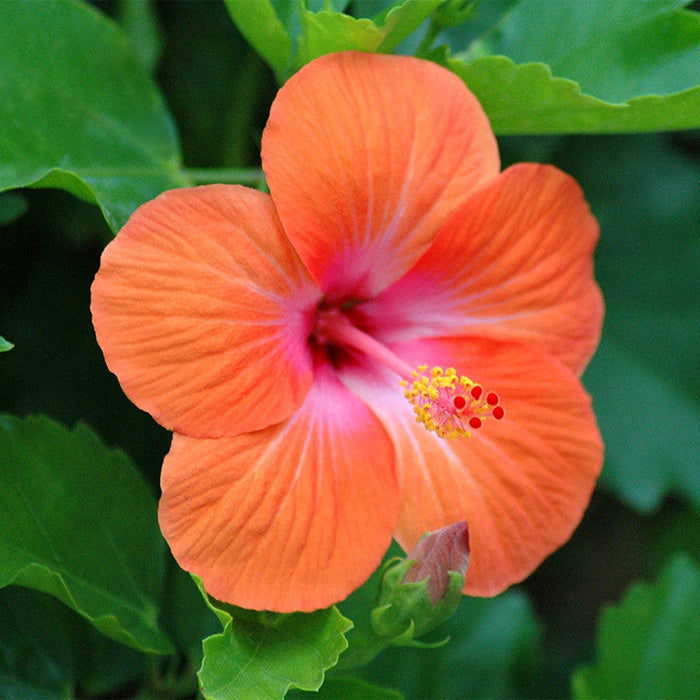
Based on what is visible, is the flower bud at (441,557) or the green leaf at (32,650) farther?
the green leaf at (32,650)

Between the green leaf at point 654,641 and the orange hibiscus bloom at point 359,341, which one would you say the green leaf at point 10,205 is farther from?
the green leaf at point 654,641

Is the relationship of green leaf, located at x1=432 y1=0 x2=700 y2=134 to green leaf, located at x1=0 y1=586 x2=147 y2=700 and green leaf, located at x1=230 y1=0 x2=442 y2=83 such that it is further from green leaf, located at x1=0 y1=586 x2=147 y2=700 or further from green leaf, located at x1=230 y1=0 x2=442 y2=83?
green leaf, located at x1=0 y1=586 x2=147 y2=700

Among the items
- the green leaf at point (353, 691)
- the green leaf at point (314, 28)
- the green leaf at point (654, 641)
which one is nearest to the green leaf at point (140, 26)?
the green leaf at point (314, 28)

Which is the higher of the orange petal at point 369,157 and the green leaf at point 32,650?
the orange petal at point 369,157

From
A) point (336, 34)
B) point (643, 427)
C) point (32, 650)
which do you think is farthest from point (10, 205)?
point (643, 427)

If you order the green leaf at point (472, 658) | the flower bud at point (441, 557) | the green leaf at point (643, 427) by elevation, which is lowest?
the green leaf at point (472, 658)

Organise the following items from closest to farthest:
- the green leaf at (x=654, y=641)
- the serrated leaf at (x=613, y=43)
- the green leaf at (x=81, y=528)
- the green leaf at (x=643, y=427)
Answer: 1. the green leaf at (x=81, y=528)
2. the serrated leaf at (x=613, y=43)
3. the green leaf at (x=654, y=641)
4. the green leaf at (x=643, y=427)

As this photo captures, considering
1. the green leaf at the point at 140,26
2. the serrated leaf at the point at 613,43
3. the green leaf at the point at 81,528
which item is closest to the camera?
the green leaf at the point at 81,528

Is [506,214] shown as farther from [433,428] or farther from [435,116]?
[433,428]
